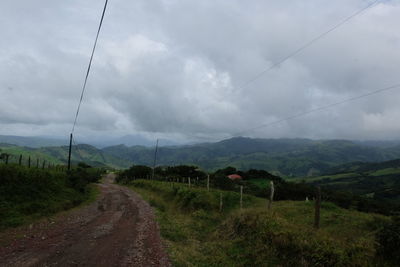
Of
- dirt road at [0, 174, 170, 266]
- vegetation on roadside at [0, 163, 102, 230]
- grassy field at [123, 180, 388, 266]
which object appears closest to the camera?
Answer: grassy field at [123, 180, 388, 266]

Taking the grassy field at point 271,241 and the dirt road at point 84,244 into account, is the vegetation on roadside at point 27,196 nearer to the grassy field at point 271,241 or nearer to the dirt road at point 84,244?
the dirt road at point 84,244

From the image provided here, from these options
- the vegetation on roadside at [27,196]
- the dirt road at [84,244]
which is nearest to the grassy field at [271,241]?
the dirt road at [84,244]

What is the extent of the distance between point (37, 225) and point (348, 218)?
1997cm

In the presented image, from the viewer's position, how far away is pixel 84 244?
39.5 ft

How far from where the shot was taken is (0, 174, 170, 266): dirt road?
979 centimetres

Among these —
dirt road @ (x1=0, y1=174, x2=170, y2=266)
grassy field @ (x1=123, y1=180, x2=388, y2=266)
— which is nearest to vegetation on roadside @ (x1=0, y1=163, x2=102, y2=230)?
dirt road @ (x1=0, y1=174, x2=170, y2=266)

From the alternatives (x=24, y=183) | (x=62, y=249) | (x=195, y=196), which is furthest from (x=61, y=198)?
(x=62, y=249)

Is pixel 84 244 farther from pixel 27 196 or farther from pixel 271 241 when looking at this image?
pixel 27 196

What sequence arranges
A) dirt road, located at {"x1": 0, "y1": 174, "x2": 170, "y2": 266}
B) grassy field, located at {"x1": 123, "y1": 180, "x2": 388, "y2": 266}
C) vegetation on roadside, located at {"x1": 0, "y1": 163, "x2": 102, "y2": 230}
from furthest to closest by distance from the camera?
vegetation on roadside, located at {"x1": 0, "y1": 163, "x2": 102, "y2": 230} → dirt road, located at {"x1": 0, "y1": 174, "x2": 170, "y2": 266} → grassy field, located at {"x1": 123, "y1": 180, "x2": 388, "y2": 266}

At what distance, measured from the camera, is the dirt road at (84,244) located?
9789 millimetres

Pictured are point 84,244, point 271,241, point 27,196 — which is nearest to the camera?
point 271,241

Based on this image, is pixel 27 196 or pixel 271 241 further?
pixel 27 196

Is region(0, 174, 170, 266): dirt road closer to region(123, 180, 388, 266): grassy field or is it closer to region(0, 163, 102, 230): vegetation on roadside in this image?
region(123, 180, 388, 266): grassy field

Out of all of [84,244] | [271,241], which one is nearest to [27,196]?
[84,244]
